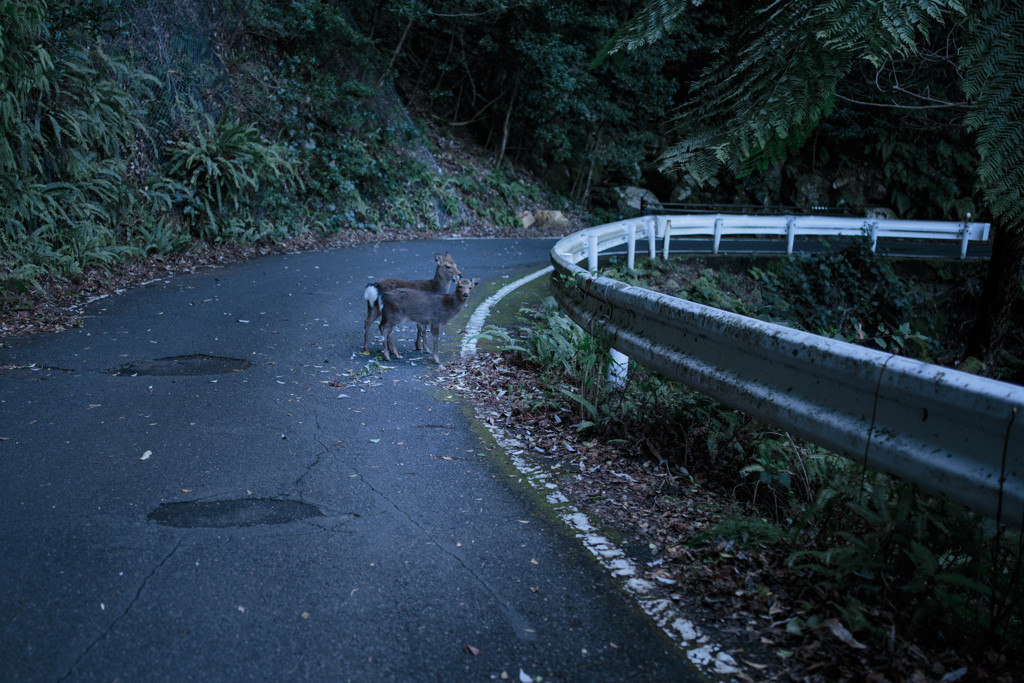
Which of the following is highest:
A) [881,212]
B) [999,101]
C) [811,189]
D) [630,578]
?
[999,101]

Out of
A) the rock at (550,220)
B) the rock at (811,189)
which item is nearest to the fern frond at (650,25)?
the rock at (550,220)

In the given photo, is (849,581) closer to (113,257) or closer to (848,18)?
(848,18)

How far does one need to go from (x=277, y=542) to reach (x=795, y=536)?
2.55 meters

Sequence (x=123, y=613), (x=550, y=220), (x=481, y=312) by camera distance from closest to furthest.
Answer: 1. (x=123, y=613)
2. (x=481, y=312)
3. (x=550, y=220)

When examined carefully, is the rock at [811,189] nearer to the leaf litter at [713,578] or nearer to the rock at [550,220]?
the rock at [550,220]

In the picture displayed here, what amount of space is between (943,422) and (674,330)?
1.99 metres

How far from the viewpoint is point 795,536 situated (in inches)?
133

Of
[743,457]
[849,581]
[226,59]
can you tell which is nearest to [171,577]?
[849,581]

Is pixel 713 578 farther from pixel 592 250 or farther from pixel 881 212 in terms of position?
pixel 881 212

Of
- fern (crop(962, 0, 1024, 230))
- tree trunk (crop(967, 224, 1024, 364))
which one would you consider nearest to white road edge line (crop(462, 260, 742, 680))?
fern (crop(962, 0, 1024, 230))

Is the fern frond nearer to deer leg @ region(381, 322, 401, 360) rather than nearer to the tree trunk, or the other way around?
deer leg @ region(381, 322, 401, 360)

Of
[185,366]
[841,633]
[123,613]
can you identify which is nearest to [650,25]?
[841,633]

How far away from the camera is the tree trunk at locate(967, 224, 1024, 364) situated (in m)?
9.34

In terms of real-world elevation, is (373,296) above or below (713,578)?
above
